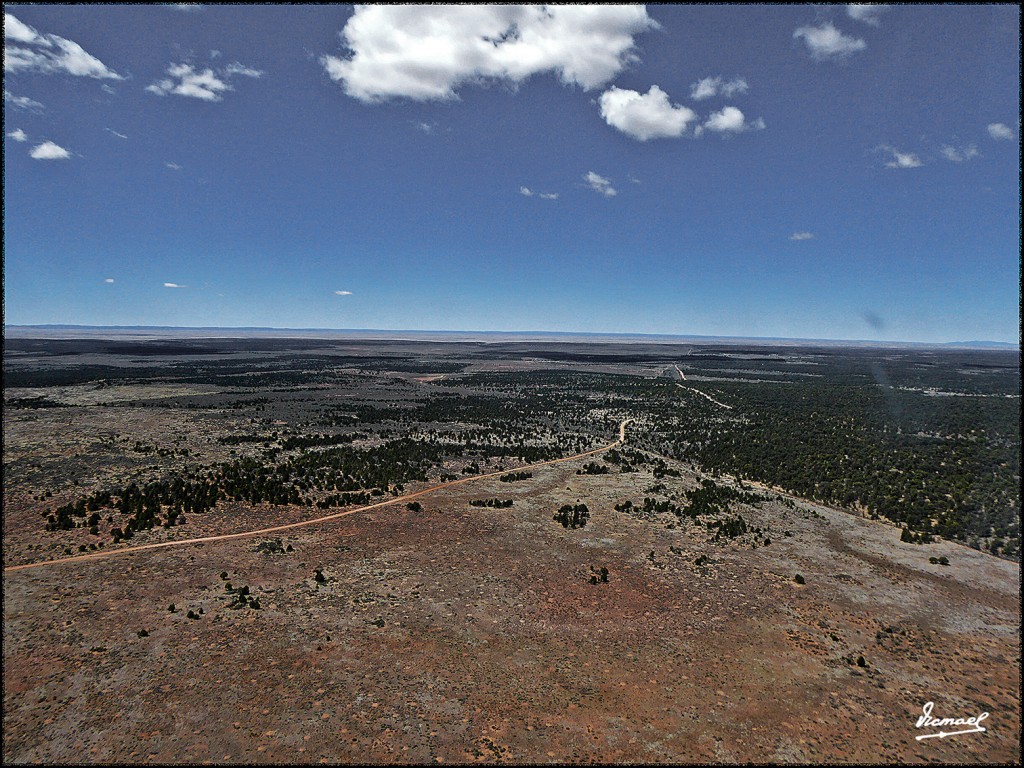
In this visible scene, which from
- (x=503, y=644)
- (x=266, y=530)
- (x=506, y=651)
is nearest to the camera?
(x=506, y=651)

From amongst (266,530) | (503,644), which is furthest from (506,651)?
(266,530)

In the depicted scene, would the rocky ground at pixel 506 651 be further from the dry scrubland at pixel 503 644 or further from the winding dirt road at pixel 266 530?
the winding dirt road at pixel 266 530

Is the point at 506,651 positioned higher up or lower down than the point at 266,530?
lower down

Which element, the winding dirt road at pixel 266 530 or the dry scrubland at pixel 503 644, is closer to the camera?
the dry scrubland at pixel 503 644

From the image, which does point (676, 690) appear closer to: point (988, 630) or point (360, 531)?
point (988, 630)

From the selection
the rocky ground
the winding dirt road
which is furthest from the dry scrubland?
the winding dirt road

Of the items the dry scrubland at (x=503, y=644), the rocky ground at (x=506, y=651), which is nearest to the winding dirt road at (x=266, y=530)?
the dry scrubland at (x=503, y=644)

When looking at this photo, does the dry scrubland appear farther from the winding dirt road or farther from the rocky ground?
the winding dirt road

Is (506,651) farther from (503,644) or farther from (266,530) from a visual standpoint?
(266,530)
